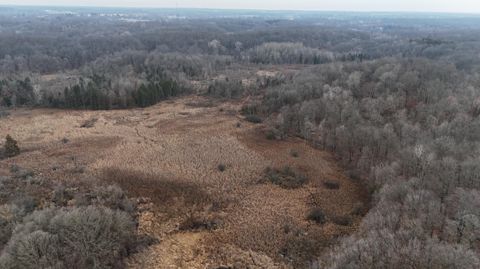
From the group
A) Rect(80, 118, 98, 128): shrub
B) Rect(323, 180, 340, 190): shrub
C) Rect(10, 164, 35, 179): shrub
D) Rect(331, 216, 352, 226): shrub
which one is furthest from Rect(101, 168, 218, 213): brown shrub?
Rect(80, 118, 98, 128): shrub

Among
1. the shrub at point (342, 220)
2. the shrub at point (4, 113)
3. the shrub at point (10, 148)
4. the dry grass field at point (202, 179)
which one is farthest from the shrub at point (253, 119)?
the shrub at point (4, 113)

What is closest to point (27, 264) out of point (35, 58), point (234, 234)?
point (234, 234)

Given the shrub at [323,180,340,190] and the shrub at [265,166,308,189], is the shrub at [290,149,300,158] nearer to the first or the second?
the shrub at [265,166,308,189]

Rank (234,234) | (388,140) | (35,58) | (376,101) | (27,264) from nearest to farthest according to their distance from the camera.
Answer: (27,264) < (234,234) < (388,140) < (376,101) < (35,58)

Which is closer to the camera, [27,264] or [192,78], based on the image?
[27,264]

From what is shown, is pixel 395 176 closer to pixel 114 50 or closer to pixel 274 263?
pixel 274 263

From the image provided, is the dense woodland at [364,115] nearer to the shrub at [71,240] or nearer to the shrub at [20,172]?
the shrub at [71,240]
